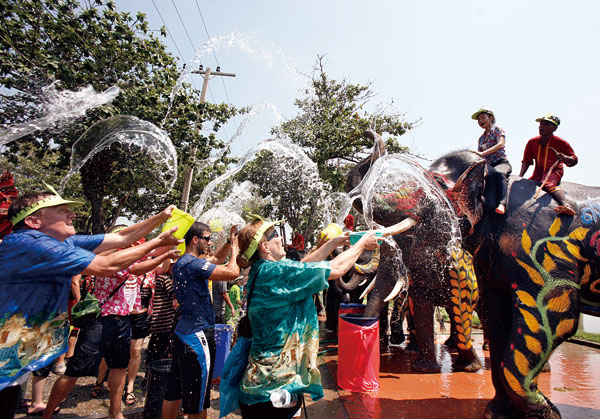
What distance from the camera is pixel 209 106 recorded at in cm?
1071

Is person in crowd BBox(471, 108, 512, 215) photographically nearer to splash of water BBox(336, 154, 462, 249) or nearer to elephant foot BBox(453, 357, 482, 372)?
splash of water BBox(336, 154, 462, 249)

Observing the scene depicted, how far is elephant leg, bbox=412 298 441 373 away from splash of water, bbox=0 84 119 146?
5735 mm

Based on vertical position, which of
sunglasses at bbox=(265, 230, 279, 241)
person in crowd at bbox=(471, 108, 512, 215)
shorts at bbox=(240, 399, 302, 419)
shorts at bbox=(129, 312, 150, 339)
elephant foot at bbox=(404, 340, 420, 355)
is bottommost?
elephant foot at bbox=(404, 340, 420, 355)

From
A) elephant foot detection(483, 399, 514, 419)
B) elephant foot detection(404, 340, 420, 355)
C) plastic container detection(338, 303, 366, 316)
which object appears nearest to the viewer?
elephant foot detection(483, 399, 514, 419)

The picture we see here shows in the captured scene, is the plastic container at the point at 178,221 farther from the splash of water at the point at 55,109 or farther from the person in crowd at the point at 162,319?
the splash of water at the point at 55,109

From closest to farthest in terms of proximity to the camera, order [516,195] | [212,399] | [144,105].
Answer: [516,195] < [212,399] < [144,105]

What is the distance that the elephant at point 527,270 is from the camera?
3258 mm

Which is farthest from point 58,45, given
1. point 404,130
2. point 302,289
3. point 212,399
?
point 404,130

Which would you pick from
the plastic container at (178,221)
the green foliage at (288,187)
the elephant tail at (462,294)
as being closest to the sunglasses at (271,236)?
the plastic container at (178,221)

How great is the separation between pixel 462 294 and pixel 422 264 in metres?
0.72

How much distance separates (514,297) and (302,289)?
2.24m

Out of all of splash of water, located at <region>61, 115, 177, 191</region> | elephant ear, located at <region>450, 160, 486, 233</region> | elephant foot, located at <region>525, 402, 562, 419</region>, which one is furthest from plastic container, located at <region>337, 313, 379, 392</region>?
splash of water, located at <region>61, 115, 177, 191</region>

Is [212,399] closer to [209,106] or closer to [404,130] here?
[209,106]

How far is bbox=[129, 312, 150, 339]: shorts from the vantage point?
4.78m
